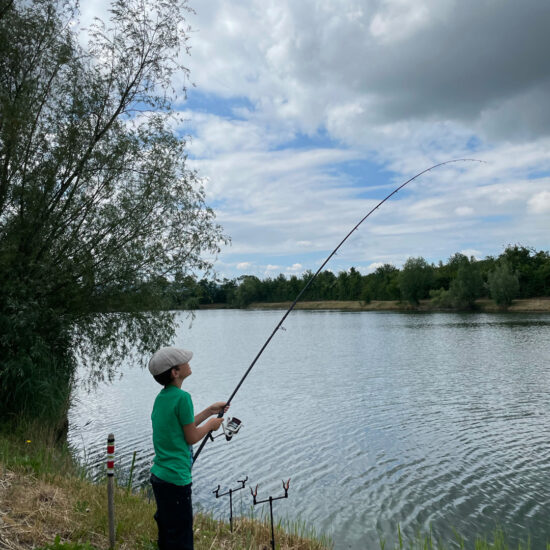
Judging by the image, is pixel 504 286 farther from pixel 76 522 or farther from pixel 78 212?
pixel 76 522

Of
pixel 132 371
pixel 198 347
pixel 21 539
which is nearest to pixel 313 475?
pixel 21 539

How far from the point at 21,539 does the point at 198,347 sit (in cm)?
2845

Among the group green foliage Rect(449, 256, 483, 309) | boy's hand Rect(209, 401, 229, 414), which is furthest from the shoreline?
boy's hand Rect(209, 401, 229, 414)

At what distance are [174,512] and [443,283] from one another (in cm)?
8818

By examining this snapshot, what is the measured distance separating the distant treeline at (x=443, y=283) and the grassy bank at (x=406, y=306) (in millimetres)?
1109

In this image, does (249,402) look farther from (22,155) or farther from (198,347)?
(198,347)

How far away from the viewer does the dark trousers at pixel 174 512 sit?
3.10 m

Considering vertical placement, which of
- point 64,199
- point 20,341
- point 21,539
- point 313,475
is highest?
point 64,199

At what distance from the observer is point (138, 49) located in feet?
31.9

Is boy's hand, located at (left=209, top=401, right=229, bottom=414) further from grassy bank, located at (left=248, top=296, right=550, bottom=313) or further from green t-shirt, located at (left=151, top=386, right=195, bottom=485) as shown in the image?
grassy bank, located at (left=248, top=296, right=550, bottom=313)

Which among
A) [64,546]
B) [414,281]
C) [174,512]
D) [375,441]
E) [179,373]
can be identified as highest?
[414,281]

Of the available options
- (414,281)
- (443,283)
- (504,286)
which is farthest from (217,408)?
(443,283)

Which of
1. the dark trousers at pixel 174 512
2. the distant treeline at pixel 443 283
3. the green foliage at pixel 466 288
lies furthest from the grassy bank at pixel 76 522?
the green foliage at pixel 466 288

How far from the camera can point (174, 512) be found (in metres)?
3.12
